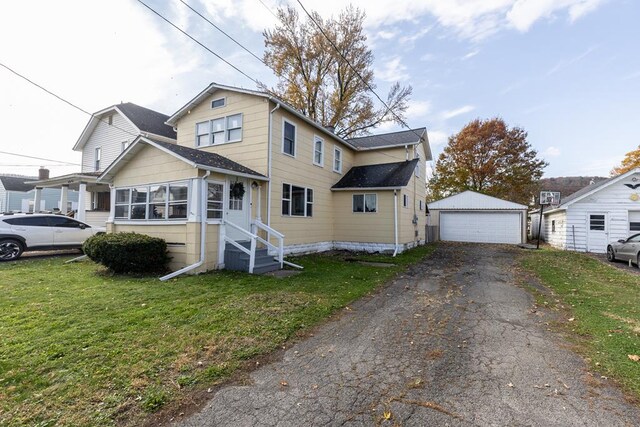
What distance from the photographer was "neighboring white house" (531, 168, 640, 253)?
51.9 ft

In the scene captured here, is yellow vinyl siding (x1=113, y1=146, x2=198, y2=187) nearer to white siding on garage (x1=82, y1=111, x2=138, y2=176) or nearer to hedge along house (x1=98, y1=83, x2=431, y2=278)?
hedge along house (x1=98, y1=83, x2=431, y2=278)

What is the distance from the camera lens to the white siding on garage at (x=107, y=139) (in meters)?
18.8

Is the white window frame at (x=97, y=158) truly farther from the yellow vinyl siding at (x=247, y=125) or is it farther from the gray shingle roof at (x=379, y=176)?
the gray shingle roof at (x=379, y=176)

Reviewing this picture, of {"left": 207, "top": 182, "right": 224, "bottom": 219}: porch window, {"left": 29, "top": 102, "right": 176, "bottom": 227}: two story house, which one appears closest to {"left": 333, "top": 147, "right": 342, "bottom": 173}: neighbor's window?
{"left": 207, "top": 182, "right": 224, "bottom": 219}: porch window

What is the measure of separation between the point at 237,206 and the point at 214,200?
1128mm

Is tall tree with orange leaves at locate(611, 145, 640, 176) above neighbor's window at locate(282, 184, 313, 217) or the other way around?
above

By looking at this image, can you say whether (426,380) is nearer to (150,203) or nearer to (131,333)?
(131,333)

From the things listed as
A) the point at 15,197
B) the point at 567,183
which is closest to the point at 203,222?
the point at 15,197

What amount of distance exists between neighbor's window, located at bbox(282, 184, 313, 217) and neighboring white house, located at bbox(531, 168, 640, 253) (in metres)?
14.6

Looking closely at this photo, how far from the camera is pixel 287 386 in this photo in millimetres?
3121

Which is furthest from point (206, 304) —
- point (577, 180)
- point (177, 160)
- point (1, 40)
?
point (577, 180)

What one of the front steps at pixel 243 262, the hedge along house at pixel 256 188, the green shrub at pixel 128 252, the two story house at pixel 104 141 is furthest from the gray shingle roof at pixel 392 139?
the green shrub at pixel 128 252

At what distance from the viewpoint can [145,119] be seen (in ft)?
64.0

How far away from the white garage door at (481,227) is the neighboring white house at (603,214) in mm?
4005
